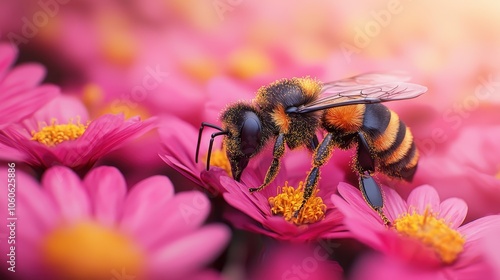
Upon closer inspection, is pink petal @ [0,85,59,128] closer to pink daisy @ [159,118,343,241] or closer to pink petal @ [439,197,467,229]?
pink daisy @ [159,118,343,241]

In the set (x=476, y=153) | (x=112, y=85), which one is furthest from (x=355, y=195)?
(x=112, y=85)

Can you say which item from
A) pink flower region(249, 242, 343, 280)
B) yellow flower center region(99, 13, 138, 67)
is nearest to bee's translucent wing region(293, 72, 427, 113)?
pink flower region(249, 242, 343, 280)

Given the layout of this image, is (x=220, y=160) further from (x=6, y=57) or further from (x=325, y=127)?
(x=6, y=57)

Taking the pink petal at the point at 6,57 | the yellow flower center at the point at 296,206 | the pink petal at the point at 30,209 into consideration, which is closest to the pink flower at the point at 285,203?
the yellow flower center at the point at 296,206

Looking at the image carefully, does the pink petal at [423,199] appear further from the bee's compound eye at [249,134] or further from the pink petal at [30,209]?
the pink petal at [30,209]

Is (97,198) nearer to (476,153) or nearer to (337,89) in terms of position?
(337,89)

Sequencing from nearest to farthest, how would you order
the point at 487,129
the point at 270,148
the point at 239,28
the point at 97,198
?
1. the point at 97,198
2. the point at 270,148
3. the point at 487,129
4. the point at 239,28
